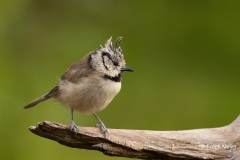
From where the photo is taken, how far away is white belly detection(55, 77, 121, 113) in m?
2.40

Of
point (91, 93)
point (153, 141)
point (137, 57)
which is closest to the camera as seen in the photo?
point (153, 141)

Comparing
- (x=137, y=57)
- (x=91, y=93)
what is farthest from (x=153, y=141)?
(x=137, y=57)

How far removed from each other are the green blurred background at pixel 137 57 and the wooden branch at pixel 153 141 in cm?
99

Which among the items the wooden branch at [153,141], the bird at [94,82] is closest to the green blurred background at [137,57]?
the bird at [94,82]

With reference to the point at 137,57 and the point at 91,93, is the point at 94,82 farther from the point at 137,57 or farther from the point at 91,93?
Answer: the point at 137,57

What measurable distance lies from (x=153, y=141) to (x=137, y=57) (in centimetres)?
142

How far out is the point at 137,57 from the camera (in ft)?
11.9

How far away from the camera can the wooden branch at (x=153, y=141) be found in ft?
6.99

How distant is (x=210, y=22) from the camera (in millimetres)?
3664

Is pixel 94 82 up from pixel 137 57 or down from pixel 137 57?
down

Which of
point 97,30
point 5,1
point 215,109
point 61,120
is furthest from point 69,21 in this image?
point 215,109

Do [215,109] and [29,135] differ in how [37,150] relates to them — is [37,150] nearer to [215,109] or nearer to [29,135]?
[29,135]

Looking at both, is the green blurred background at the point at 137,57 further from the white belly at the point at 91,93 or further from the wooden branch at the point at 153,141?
the wooden branch at the point at 153,141

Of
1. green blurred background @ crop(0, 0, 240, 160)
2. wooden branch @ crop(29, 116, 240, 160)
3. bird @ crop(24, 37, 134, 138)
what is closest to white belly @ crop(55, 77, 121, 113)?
bird @ crop(24, 37, 134, 138)
